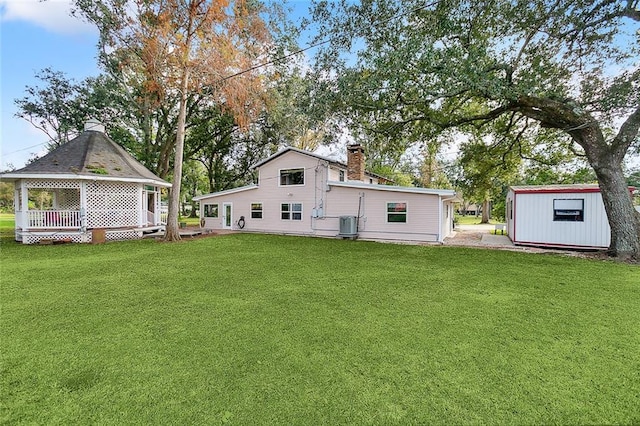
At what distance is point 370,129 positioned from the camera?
11.4 meters

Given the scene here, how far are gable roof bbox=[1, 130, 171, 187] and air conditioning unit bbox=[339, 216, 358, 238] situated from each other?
9176 mm

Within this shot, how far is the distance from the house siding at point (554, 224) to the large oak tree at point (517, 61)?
1458 millimetres

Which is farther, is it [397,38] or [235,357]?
[397,38]

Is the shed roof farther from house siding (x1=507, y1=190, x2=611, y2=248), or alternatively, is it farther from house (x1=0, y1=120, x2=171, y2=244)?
house (x1=0, y1=120, x2=171, y2=244)

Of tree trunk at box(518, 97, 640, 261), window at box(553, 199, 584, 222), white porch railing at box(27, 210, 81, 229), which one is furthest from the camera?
white porch railing at box(27, 210, 81, 229)

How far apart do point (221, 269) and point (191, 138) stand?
18.7 metres

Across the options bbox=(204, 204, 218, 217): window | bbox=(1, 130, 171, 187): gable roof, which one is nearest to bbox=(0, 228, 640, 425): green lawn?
bbox=(1, 130, 171, 187): gable roof

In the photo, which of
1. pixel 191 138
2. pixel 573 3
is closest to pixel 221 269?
pixel 573 3

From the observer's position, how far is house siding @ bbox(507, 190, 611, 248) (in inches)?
404

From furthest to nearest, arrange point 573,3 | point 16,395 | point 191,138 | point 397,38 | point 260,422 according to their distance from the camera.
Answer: point 191,138 → point 397,38 → point 573,3 → point 16,395 → point 260,422

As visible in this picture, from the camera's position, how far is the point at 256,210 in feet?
56.3

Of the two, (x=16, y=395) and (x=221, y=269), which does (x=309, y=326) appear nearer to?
(x=16, y=395)

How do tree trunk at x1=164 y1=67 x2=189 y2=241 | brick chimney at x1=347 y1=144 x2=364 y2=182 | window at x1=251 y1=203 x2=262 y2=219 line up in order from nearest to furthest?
tree trunk at x1=164 y1=67 x2=189 y2=241 → brick chimney at x1=347 y1=144 x2=364 y2=182 → window at x1=251 y1=203 x2=262 y2=219

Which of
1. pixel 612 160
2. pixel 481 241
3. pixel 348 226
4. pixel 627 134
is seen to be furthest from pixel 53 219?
pixel 627 134
